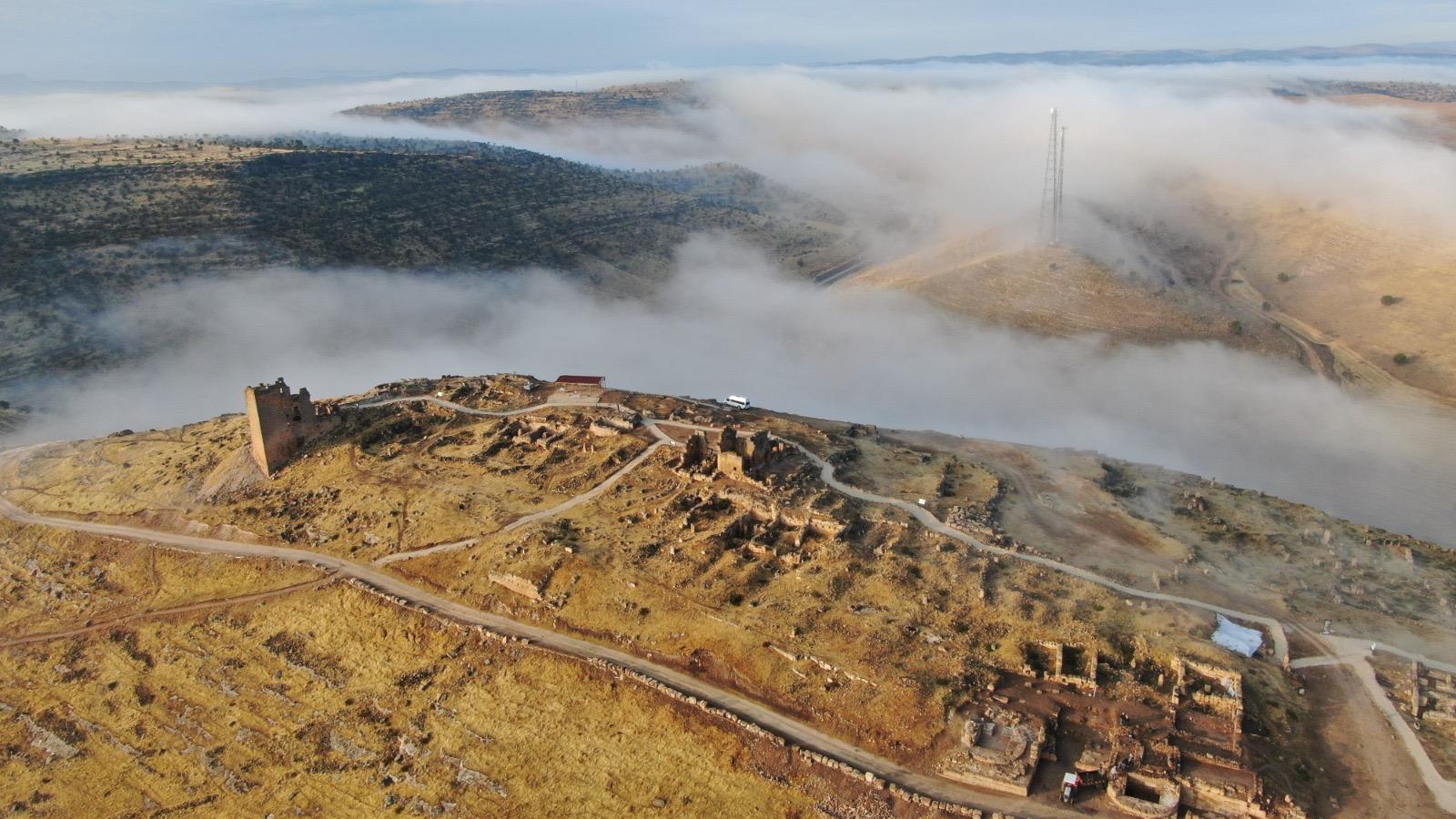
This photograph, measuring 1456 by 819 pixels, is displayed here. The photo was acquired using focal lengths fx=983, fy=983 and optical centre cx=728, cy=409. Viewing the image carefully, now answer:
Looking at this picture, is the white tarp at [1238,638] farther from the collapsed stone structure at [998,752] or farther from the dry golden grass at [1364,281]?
the dry golden grass at [1364,281]

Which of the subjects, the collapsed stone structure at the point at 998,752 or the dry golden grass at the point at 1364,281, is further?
the dry golden grass at the point at 1364,281

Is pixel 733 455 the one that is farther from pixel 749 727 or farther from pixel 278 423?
pixel 278 423

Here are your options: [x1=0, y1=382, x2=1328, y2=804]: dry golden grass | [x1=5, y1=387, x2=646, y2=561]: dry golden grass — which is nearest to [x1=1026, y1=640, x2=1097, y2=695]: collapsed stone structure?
[x1=0, y1=382, x2=1328, y2=804]: dry golden grass

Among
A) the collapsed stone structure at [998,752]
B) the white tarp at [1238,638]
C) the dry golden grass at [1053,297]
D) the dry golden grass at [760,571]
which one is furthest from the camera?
the dry golden grass at [1053,297]

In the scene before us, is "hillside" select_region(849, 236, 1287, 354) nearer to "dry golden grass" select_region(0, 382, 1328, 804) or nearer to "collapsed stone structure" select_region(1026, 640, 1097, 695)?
"dry golden grass" select_region(0, 382, 1328, 804)

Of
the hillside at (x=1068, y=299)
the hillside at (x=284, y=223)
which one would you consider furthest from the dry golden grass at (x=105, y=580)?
the hillside at (x=1068, y=299)

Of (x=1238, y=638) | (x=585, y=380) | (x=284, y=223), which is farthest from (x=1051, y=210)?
(x=1238, y=638)
